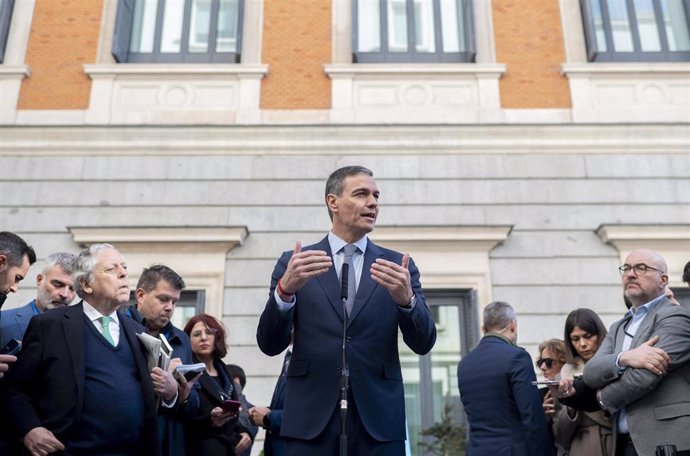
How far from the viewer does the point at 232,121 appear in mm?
8758

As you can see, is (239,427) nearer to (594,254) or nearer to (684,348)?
(684,348)

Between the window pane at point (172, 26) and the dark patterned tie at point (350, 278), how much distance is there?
7.04 metres

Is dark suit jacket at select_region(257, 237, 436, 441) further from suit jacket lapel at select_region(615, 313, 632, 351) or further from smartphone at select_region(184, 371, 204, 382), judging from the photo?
suit jacket lapel at select_region(615, 313, 632, 351)

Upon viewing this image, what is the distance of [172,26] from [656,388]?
310 inches

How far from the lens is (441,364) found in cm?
802

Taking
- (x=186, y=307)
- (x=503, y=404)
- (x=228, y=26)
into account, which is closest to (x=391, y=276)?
(x=503, y=404)

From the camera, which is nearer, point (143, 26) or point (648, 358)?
point (648, 358)

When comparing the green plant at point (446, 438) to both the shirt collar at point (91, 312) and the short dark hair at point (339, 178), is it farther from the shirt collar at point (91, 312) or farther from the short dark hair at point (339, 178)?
the short dark hair at point (339, 178)

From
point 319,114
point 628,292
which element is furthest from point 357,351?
point 319,114

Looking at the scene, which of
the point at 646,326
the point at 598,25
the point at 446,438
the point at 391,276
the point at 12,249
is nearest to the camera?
the point at 391,276

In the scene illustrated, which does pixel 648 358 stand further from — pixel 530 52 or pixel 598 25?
pixel 598 25

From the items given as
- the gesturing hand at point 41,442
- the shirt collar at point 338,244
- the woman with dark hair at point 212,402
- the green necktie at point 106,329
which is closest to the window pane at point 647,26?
the woman with dark hair at point 212,402

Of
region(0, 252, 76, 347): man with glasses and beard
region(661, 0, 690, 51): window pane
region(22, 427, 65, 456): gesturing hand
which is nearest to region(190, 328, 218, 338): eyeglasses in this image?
region(0, 252, 76, 347): man with glasses and beard

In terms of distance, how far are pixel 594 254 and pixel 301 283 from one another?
6.21 metres
